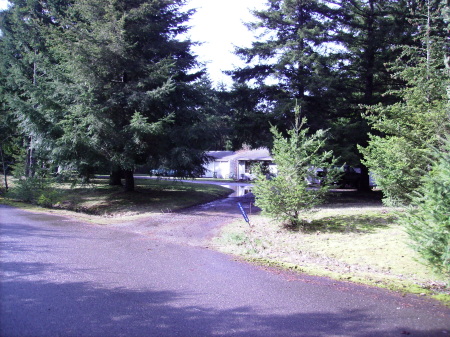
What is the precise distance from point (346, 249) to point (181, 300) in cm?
452

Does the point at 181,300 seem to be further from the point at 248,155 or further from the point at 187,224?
the point at 248,155

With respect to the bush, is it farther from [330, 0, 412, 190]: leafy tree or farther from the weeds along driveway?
[330, 0, 412, 190]: leafy tree

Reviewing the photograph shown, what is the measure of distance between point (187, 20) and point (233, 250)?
50.7ft

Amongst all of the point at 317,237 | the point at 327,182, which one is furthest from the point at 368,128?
Result: the point at 317,237

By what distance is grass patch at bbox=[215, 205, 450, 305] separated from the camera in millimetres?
5758

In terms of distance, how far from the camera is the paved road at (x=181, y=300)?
12.6 ft

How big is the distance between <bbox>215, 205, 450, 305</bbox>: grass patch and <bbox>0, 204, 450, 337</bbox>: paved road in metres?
0.62

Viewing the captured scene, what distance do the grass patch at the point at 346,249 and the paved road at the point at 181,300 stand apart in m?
0.62

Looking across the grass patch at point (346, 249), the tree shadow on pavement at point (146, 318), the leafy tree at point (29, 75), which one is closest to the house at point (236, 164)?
the leafy tree at point (29, 75)

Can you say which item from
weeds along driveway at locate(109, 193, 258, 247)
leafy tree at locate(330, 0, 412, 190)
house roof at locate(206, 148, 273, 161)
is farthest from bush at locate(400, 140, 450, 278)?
house roof at locate(206, 148, 273, 161)

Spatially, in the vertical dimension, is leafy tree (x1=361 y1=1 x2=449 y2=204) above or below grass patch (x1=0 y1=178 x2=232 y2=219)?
above

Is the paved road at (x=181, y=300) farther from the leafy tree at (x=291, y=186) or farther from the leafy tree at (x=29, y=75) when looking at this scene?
the leafy tree at (x=29, y=75)

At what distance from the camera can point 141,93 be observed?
1523 centimetres

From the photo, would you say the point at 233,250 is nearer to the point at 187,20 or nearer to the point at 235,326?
the point at 235,326
